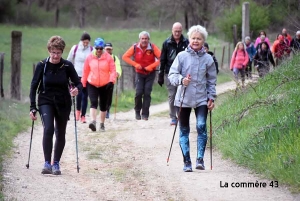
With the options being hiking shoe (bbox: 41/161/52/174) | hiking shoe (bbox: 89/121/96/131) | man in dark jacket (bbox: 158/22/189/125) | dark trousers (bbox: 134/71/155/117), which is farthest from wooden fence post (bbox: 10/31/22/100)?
hiking shoe (bbox: 41/161/52/174)

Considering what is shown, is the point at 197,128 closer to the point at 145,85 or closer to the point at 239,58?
the point at 145,85

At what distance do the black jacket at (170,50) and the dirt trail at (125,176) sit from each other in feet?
5.45

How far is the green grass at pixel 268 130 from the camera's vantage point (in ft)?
26.5

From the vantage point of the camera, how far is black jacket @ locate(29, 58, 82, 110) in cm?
904

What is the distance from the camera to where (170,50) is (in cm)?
1350

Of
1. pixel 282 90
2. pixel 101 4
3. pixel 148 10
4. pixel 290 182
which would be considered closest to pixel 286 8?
pixel 282 90

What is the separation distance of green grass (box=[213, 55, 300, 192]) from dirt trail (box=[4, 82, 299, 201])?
187 millimetres

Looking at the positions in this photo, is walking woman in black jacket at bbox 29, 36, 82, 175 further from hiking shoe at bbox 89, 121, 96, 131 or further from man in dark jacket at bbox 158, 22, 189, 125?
man in dark jacket at bbox 158, 22, 189, 125

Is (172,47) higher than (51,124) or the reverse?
higher

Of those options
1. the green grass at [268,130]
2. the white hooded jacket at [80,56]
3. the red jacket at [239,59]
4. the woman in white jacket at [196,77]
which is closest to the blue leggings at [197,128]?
the woman in white jacket at [196,77]

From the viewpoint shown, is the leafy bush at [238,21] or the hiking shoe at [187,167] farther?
the leafy bush at [238,21]

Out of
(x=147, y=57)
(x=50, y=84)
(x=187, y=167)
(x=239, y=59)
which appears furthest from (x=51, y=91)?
(x=239, y=59)

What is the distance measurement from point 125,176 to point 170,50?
517cm

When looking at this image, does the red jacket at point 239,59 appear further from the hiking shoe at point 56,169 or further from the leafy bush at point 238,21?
the hiking shoe at point 56,169
